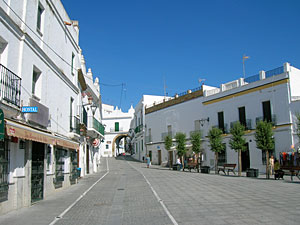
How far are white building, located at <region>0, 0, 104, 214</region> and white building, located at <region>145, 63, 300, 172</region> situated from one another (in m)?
16.1

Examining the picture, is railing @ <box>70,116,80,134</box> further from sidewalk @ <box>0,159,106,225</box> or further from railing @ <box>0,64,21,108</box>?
railing @ <box>0,64,21,108</box>

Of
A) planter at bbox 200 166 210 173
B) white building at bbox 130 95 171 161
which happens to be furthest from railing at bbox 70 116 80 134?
white building at bbox 130 95 171 161

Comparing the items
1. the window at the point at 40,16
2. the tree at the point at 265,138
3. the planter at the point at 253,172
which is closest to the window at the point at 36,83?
the window at the point at 40,16

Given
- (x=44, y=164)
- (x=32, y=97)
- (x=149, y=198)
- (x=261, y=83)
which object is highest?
(x=261, y=83)

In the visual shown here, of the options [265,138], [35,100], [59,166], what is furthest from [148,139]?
[35,100]

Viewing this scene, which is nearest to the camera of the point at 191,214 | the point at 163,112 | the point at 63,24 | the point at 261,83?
the point at 191,214

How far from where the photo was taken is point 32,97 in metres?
11.1

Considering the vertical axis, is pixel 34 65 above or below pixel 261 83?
below

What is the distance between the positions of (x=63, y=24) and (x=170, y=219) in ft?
39.0

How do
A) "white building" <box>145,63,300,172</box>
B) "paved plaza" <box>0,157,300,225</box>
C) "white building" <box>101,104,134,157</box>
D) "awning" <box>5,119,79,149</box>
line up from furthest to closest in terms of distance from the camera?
"white building" <box>101,104,134,157</box>, "white building" <box>145,63,300,172</box>, "awning" <box>5,119,79,149</box>, "paved plaza" <box>0,157,300,225</box>

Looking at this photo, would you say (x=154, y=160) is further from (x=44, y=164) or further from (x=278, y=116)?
(x=44, y=164)

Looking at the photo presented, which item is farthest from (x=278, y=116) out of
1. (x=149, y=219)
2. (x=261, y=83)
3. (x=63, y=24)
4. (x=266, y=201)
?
(x=149, y=219)

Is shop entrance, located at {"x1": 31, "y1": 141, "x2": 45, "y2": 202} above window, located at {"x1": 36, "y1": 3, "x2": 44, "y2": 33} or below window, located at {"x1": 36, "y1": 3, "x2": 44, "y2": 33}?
below

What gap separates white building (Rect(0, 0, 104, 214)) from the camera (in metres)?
8.95
